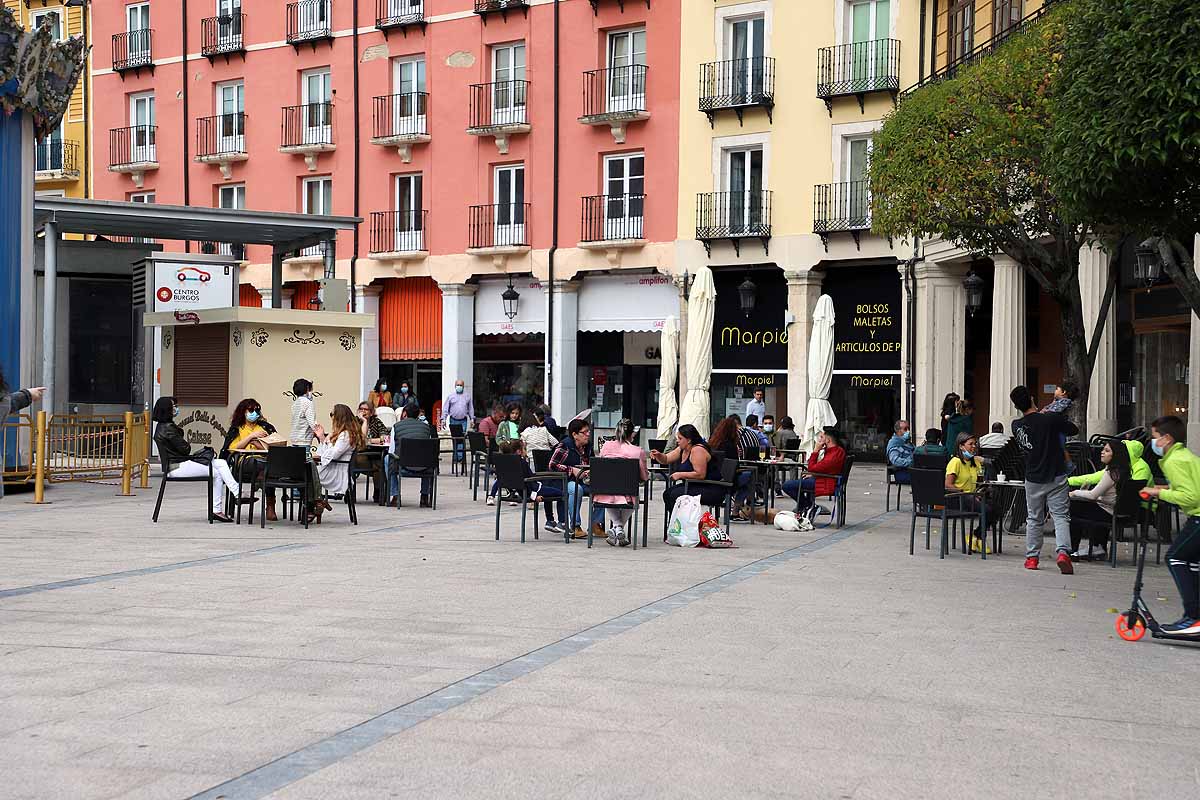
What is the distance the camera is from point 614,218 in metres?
34.8

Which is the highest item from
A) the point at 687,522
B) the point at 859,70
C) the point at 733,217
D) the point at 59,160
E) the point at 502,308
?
the point at 859,70

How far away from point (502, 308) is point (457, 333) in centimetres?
136

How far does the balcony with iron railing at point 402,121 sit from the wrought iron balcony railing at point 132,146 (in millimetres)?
8289

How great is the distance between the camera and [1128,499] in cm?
1156

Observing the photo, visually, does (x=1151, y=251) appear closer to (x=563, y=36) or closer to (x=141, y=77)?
(x=563, y=36)

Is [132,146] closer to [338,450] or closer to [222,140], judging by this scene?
[222,140]

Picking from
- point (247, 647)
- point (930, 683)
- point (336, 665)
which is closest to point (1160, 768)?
point (930, 683)

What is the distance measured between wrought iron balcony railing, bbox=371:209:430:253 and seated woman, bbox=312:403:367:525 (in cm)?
2005

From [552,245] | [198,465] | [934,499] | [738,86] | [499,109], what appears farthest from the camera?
[499,109]

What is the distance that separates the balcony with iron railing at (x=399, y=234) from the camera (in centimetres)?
3738

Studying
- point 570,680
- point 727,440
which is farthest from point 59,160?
point 570,680

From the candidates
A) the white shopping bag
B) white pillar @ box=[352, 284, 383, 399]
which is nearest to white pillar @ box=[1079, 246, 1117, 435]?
the white shopping bag

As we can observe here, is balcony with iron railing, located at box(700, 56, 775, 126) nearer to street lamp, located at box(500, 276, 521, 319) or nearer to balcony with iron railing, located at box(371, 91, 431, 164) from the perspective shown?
street lamp, located at box(500, 276, 521, 319)

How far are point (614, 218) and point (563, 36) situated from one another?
15.6ft
